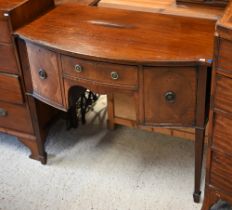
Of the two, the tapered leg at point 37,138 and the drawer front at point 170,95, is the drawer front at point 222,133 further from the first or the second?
the tapered leg at point 37,138

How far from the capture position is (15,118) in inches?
73.6

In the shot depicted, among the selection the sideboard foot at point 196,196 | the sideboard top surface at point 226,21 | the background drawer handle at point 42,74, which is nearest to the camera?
the sideboard top surface at point 226,21

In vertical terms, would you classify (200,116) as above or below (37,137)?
above

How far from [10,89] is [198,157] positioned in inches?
32.6

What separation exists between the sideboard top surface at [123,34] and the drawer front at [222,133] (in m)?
0.21

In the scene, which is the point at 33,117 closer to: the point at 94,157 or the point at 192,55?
the point at 94,157

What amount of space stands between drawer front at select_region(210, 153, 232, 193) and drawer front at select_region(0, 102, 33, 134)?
831 millimetres

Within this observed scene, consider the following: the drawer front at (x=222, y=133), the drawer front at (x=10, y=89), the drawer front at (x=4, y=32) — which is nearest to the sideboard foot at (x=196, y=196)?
the drawer front at (x=222, y=133)

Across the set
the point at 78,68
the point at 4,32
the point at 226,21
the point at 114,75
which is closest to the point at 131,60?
the point at 114,75

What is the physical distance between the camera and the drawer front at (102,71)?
142cm

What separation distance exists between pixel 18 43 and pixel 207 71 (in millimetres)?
739

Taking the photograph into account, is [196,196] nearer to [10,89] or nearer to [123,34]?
[123,34]

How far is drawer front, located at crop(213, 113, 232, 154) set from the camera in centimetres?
135

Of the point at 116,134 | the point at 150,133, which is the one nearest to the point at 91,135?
the point at 116,134
